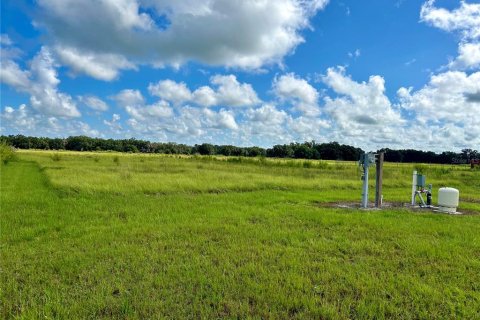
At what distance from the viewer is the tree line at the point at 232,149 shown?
120 metres

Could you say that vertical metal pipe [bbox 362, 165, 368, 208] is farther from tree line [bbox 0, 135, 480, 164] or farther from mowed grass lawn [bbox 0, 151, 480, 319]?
tree line [bbox 0, 135, 480, 164]

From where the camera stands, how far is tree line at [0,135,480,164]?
11981 centimetres

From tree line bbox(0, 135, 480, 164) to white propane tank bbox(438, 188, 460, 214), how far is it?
3930 inches

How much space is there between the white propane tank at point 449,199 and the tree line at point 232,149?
99.8m

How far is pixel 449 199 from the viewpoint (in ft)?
39.3

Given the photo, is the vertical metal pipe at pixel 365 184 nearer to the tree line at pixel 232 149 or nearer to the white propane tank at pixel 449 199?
the white propane tank at pixel 449 199

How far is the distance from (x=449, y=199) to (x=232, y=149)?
131591 mm

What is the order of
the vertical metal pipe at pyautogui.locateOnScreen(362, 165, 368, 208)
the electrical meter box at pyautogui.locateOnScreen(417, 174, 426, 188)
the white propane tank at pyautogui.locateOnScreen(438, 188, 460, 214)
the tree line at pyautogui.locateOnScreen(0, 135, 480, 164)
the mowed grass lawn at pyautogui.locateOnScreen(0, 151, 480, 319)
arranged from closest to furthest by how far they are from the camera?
the mowed grass lawn at pyautogui.locateOnScreen(0, 151, 480, 319) → the white propane tank at pyautogui.locateOnScreen(438, 188, 460, 214) → the vertical metal pipe at pyautogui.locateOnScreen(362, 165, 368, 208) → the electrical meter box at pyautogui.locateOnScreen(417, 174, 426, 188) → the tree line at pyautogui.locateOnScreen(0, 135, 480, 164)

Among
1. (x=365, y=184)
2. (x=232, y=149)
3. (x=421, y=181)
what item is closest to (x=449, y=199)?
(x=421, y=181)

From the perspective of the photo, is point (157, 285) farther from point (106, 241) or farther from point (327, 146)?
point (327, 146)

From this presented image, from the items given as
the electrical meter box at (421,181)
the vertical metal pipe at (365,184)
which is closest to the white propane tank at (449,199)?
the electrical meter box at (421,181)

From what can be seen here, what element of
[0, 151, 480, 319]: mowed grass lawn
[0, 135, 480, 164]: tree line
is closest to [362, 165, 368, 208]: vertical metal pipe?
[0, 151, 480, 319]: mowed grass lawn

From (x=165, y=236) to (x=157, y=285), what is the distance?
285cm

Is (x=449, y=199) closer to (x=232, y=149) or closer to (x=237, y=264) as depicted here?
(x=237, y=264)
